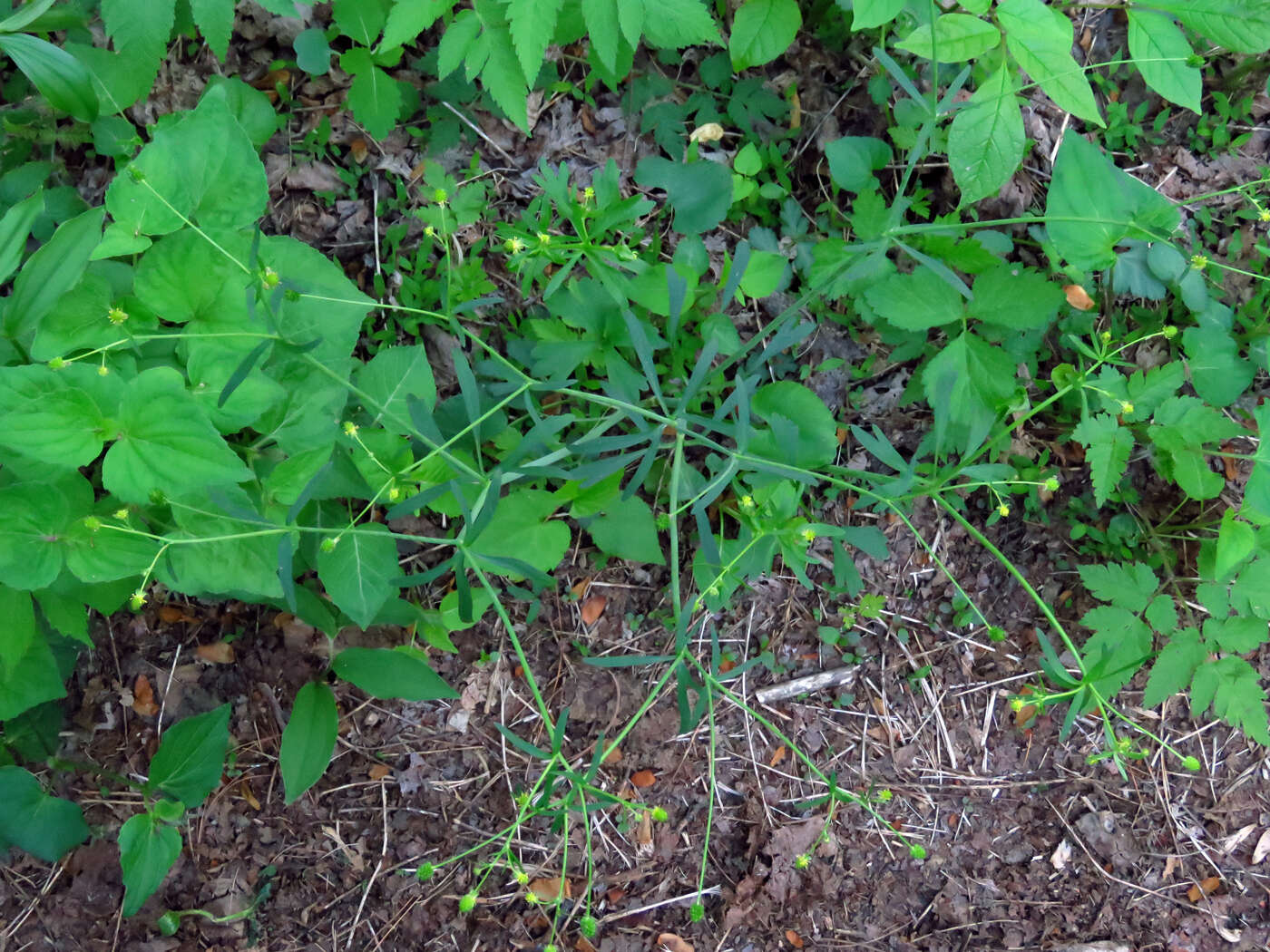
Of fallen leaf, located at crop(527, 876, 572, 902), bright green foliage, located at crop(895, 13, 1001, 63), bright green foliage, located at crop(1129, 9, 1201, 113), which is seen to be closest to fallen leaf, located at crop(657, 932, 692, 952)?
fallen leaf, located at crop(527, 876, 572, 902)

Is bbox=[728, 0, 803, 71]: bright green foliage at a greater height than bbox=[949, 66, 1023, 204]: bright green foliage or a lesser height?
greater

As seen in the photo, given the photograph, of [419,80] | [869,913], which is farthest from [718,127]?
[869,913]

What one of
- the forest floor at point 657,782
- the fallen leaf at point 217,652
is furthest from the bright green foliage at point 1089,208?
the fallen leaf at point 217,652

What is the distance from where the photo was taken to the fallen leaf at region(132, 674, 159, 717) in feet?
6.60

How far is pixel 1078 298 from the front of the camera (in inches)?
83.5

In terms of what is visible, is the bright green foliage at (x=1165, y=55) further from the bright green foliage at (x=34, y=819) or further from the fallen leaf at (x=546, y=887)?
the bright green foliage at (x=34, y=819)

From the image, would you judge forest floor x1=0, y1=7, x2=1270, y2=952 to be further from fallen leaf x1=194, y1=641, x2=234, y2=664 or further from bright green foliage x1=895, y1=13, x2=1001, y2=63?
bright green foliage x1=895, y1=13, x2=1001, y2=63

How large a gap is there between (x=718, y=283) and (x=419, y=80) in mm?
911

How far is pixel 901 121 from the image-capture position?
6.78ft

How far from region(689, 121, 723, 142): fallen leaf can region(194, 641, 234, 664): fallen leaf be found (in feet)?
5.58

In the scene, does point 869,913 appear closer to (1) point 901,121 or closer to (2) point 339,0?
(1) point 901,121

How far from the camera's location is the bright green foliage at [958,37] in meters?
1.72

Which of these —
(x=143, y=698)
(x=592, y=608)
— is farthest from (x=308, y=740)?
(x=592, y=608)

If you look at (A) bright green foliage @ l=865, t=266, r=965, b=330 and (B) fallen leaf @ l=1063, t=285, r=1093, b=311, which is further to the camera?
(B) fallen leaf @ l=1063, t=285, r=1093, b=311
